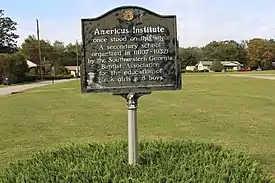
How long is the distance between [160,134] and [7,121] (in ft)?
18.7

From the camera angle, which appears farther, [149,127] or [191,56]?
[191,56]

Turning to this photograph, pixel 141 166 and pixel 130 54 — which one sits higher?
pixel 130 54

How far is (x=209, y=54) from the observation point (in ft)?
428

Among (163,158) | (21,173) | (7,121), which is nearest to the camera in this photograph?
(21,173)

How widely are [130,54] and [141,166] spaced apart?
4.51 feet

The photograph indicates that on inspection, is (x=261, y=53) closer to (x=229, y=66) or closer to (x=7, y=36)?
(x=229, y=66)

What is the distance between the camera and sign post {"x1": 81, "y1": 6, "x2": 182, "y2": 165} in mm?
5469

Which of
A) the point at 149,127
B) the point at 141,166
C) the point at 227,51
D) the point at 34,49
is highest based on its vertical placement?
the point at 34,49

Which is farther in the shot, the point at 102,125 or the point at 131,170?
the point at 102,125

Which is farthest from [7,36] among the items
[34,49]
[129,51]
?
[129,51]

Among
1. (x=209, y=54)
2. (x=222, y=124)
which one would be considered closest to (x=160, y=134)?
(x=222, y=124)

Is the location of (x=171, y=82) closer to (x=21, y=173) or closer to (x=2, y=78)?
(x=21, y=173)

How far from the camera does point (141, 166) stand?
17.1ft

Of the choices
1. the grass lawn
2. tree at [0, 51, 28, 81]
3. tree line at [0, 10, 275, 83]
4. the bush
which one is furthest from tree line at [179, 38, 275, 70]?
the bush
